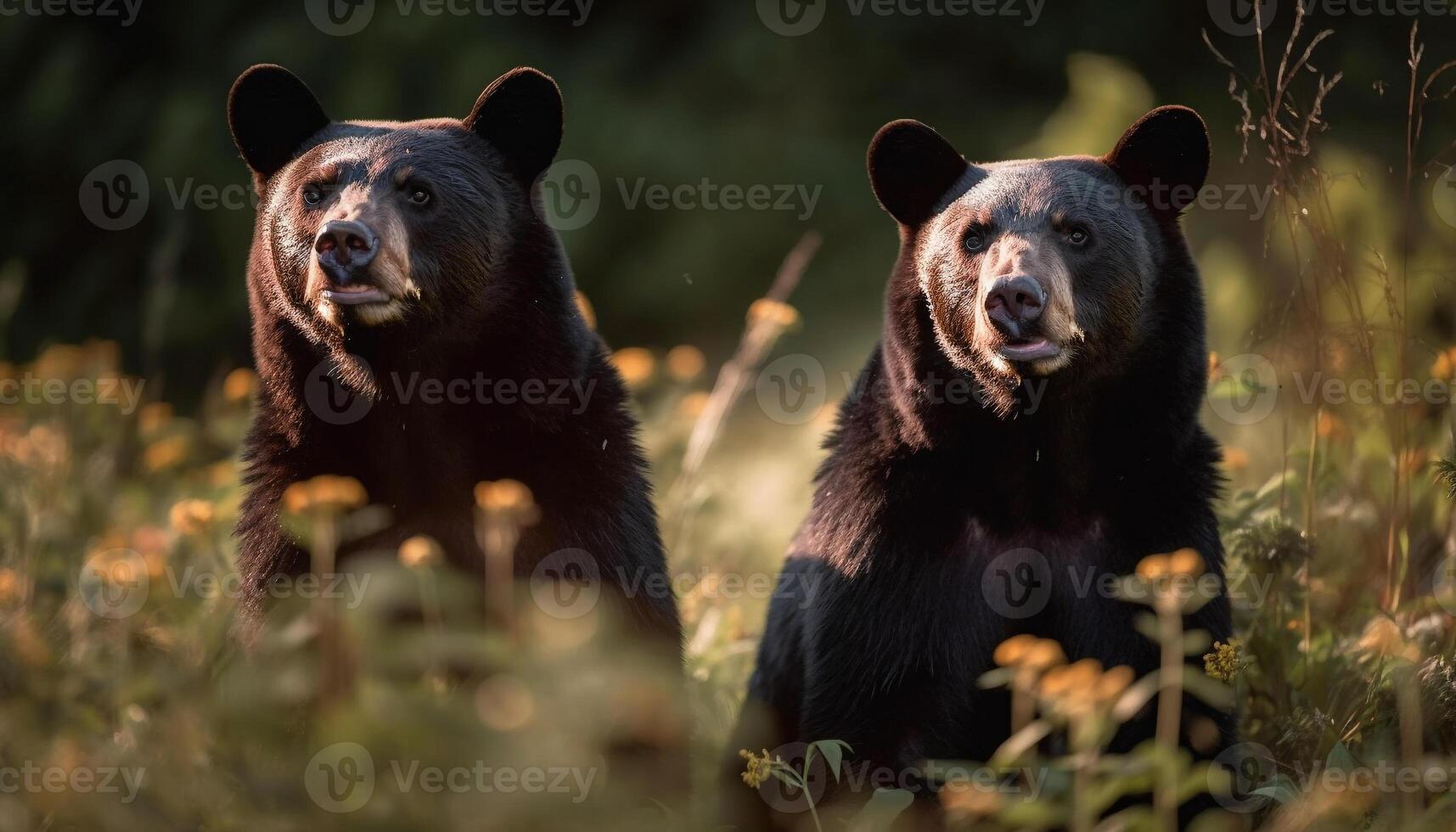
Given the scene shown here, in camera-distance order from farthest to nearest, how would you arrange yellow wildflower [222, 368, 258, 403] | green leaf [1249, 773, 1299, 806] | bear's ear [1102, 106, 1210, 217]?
yellow wildflower [222, 368, 258, 403]
bear's ear [1102, 106, 1210, 217]
green leaf [1249, 773, 1299, 806]

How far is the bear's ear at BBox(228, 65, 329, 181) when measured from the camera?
4.29 meters

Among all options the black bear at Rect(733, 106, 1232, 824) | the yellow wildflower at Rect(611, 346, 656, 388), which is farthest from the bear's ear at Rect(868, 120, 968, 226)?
the yellow wildflower at Rect(611, 346, 656, 388)

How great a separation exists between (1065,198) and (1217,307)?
8.86 feet

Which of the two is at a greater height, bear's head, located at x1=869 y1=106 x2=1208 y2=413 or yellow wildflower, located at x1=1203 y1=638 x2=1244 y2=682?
bear's head, located at x1=869 y1=106 x2=1208 y2=413

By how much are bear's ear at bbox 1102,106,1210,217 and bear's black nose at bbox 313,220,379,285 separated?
6.23 ft

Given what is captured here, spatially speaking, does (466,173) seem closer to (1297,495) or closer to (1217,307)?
(1297,495)

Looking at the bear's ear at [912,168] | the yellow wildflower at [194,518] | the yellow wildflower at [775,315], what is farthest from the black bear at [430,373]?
the yellow wildflower at [775,315]

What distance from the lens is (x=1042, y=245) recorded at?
404 centimetres

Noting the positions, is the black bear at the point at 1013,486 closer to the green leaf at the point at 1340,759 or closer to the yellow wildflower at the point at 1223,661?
the yellow wildflower at the point at 1223,661

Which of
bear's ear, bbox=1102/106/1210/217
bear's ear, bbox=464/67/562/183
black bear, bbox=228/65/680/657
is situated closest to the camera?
black bear, bbox=228/65/680/657

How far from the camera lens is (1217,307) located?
21.7 ft

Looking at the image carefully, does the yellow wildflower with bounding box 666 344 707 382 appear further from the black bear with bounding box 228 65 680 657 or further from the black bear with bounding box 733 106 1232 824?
the black bear with bounding box 733 106 1232 824

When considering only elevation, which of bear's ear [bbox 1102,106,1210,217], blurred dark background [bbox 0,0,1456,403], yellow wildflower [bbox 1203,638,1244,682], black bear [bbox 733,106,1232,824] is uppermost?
blurred dark background [bbox 0,0,1456,403]

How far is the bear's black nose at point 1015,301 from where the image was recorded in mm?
3852
